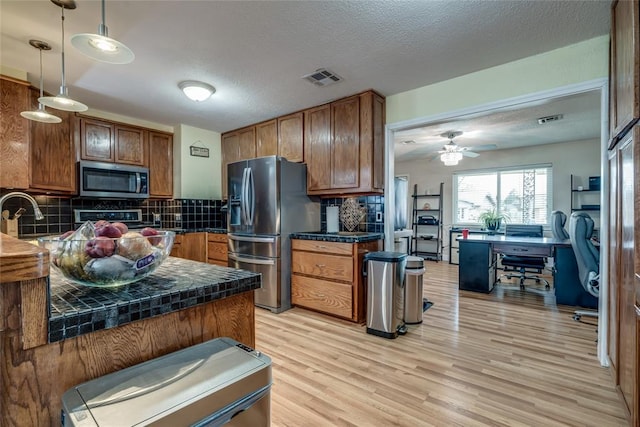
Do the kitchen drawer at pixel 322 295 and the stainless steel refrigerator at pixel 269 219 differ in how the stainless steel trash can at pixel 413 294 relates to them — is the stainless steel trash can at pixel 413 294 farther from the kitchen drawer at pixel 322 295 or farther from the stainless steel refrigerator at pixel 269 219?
the stainless steel refrigerator at pixel 269 219

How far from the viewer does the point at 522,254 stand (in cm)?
379

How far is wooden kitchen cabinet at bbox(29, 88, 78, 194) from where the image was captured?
297 centimetres

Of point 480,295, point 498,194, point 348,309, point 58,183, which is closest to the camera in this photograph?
point 348,309

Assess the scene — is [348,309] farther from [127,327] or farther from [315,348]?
[127,327]

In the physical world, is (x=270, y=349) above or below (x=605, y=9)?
below

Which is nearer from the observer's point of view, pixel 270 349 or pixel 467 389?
pixel 467 389

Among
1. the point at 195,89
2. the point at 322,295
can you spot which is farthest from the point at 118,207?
the point at 322,295

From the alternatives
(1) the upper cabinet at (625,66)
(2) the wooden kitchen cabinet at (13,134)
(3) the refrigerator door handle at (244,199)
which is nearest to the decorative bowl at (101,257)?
(1) the upper cabinet at (625,66)

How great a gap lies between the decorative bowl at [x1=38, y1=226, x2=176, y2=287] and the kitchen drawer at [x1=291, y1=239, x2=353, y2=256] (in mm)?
2231

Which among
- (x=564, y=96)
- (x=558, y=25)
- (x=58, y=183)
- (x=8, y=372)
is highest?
(x=558, y=25)

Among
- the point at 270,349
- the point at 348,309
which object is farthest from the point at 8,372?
the point at 348,309

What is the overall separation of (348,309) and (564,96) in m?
2.61

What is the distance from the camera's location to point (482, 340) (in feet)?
8.38

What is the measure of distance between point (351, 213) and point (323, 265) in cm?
85
